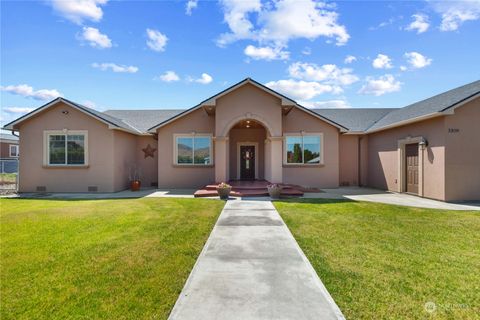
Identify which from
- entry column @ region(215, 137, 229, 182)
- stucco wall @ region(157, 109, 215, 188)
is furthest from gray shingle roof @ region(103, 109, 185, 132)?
entry column @ region(215, 137, 229, 182)

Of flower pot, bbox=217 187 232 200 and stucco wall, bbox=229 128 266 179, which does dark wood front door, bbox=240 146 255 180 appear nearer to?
stucco wall, bbox=229 128 266 179

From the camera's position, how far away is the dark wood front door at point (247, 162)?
1780 cm

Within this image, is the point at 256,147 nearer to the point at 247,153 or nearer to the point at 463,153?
the point at 247,153

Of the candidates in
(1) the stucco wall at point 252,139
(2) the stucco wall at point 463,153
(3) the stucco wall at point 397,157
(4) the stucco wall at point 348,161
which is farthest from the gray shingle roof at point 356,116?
(2) the stucco wall at point 463,153

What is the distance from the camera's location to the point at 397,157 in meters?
14.5

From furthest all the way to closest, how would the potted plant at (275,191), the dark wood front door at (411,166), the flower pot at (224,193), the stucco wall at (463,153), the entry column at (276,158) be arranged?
the entry column at (276,158) < the dark wood front door at (411,166) < the potted plant at (275,191) < the flower pot at (224,193) < the stucco wall at (463,153)

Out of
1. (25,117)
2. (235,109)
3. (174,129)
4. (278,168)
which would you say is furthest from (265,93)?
(25,117)

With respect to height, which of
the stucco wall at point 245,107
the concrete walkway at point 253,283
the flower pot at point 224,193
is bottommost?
the concrete walkway at point 253,283

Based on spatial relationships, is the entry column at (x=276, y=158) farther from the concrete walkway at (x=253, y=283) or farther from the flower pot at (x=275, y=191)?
→ the concrete walkway at (x=253, y=283)

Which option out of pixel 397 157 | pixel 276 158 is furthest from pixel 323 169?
pixel 397 157

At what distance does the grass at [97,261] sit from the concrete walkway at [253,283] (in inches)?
11.4

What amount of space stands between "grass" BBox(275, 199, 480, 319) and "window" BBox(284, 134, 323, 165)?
23.6ft

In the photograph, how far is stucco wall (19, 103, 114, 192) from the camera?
14516mm

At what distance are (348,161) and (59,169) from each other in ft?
58.8
